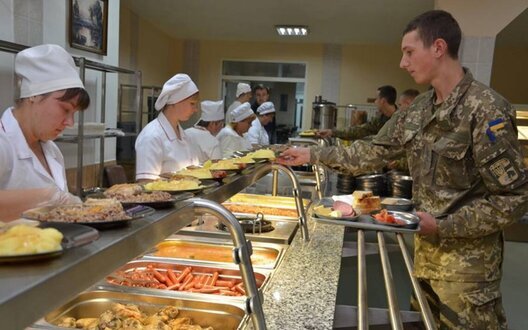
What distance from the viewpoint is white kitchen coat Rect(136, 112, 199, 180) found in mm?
2445

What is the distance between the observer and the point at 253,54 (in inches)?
356

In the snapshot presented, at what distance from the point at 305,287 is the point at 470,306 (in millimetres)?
620

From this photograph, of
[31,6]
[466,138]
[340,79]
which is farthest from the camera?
[340,79]

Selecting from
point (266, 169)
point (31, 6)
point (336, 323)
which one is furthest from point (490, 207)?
point (31, 6)

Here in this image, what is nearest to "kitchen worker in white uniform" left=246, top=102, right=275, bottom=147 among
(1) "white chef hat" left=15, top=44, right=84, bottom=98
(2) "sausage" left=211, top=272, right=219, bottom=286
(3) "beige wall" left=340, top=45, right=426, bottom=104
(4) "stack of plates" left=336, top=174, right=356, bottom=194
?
(4) "stack of plates" left=336, top=174, right=356, bottom=194

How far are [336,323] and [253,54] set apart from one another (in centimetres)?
804

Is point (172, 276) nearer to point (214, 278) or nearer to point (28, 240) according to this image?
point (214, 278)

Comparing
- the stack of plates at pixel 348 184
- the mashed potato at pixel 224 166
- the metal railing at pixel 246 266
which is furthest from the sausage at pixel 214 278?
the stack of plates at pixel 348 184

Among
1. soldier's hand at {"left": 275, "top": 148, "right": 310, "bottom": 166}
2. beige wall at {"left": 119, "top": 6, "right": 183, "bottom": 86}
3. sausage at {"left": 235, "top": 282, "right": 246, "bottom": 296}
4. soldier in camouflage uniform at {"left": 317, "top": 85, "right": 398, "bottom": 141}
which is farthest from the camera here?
beige wall at {"left": 119, "top": 6, "right": 183, "bottom": 86}

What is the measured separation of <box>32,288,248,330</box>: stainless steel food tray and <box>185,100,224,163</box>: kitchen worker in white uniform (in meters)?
2.26

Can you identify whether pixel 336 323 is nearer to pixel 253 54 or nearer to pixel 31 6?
pixel 31 6

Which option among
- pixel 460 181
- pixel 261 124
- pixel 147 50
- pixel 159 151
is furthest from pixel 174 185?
pixel 147 50

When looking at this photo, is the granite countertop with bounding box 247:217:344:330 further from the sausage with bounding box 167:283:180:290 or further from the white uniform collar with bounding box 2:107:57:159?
the white uniform collar with bounding box 2:107:57:159

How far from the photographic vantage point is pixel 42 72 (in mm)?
1320
